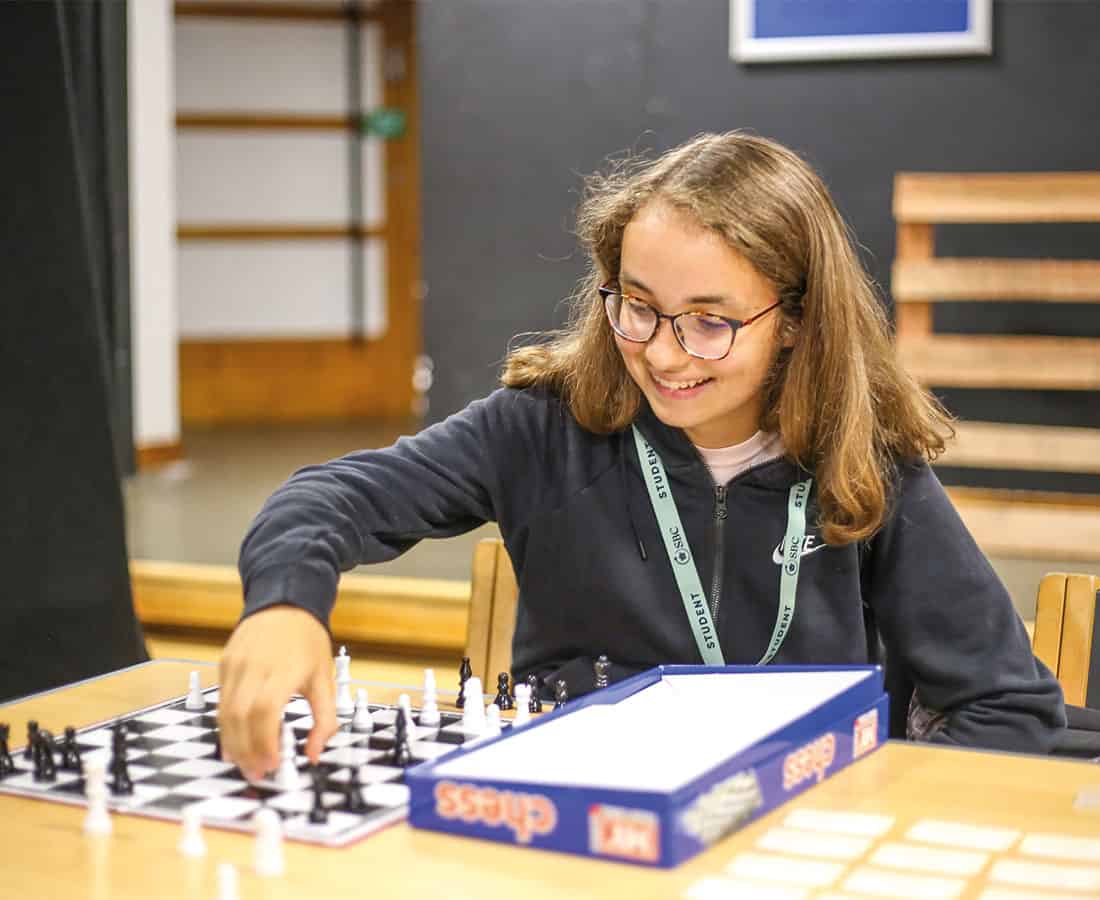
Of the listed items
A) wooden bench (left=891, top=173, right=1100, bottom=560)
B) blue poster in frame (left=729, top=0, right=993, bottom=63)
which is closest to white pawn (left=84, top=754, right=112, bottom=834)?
wooden bench (left=891, top=173, right=1100, bottom=560)

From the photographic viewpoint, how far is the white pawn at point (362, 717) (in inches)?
60.7

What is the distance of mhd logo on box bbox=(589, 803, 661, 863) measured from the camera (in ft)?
3.78

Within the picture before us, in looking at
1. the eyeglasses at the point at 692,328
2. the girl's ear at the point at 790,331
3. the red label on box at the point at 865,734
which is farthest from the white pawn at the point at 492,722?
the girl's ear at the point at 790,331

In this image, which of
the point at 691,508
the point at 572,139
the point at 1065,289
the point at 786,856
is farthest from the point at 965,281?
the point at 786,856

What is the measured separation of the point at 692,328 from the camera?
170 centimetres

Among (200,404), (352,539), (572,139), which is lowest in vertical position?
(200,404)

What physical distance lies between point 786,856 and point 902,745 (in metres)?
0.37

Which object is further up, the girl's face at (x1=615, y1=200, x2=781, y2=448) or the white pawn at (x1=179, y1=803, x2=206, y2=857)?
the girl's face at (x1=615, y1=200, x2=781, y2=448)

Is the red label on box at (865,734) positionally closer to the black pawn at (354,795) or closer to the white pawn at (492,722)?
the white pawn at (492,722)

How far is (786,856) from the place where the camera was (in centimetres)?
119

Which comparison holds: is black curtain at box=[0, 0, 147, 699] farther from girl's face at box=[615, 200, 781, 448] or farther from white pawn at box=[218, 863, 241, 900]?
white pawn at box=[218, 863, 241, 900]

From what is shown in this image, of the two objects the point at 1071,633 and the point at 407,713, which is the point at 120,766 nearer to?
the point at 407,713

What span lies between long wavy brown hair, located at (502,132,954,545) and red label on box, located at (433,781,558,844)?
27.9 inches

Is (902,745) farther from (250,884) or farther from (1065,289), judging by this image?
(1065,289)
